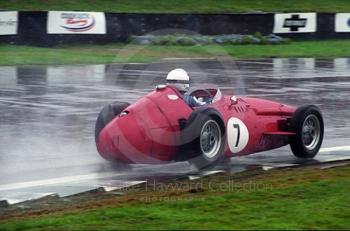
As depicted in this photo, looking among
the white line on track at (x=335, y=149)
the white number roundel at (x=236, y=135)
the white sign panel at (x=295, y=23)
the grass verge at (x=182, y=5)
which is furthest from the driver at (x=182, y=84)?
the grass verge at (x=182, y=5)

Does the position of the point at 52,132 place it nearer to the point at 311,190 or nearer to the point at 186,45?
the point at 311,190

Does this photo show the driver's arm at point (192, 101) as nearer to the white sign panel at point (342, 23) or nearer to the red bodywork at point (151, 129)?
the red bodywork at point (151, 129)

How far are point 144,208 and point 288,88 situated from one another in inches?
506

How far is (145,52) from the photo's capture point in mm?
28109

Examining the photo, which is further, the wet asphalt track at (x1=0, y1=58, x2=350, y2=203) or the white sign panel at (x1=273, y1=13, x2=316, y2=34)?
the white sign panel at (x1=273, y1=13, x2=316, y2=34)

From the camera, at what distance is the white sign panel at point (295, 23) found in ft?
106

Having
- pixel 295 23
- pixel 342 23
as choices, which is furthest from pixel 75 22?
pixel 342 23

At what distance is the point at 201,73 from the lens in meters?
23.0

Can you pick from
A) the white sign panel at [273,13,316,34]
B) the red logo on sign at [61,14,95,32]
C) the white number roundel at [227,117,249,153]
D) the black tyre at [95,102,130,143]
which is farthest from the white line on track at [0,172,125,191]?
the white sign panel at [273,13,316,34]

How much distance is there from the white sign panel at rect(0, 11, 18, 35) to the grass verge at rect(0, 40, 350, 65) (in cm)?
48

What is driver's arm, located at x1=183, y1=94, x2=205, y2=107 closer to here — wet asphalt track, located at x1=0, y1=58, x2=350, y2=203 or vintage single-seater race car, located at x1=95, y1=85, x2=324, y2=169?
vintage single-seater race car, located at x1=95, y1=85, x2=324, y2=169

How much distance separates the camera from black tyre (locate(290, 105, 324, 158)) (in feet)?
34.5

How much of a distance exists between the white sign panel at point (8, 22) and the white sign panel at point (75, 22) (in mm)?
1127

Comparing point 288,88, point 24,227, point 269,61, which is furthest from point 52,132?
point 269,61
